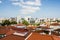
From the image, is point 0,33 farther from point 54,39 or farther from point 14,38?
point 54,39

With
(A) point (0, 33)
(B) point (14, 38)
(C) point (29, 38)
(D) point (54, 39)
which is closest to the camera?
(D) point (54, 39)

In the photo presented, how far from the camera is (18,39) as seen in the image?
22391mm

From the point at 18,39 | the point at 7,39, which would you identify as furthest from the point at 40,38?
the point at 7,39

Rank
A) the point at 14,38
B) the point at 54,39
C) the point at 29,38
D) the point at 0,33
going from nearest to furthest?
1. the point at 54,39
2. the point at 29,38
3. the point at 14,38
4. the point at 0,33

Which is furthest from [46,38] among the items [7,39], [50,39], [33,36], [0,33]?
[0,33]

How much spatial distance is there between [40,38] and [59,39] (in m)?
2.35

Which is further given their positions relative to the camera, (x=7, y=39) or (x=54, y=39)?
(x=7, y=39)

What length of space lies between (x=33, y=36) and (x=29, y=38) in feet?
2.66

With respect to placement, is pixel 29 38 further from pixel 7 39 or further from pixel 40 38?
pixel 7 39

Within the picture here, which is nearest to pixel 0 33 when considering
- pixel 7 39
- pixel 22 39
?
pixel 7 39

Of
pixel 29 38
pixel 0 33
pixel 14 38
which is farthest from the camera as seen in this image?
pixel 0 33

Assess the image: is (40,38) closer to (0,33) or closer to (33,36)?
(33,36)

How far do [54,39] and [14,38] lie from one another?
608 centimetres

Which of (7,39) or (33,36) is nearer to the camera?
(33,36)
